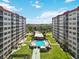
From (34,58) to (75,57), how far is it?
49.7 feet

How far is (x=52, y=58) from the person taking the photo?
48000 mm

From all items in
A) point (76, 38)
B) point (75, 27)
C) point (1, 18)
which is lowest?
point (76, 38)

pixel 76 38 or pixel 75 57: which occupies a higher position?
pixel 76 38

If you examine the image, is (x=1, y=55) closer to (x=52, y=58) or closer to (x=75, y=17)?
(x=52, y=58)

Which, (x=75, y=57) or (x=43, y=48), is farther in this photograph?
(x=43, y=48)

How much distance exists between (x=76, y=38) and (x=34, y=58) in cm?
1635

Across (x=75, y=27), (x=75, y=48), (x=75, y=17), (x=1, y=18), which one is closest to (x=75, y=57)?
(x=75, y=48)

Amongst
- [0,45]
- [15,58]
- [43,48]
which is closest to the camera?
[0,45]

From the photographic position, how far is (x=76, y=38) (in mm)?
47125

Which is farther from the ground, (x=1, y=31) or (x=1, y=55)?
(x=1, y=31)

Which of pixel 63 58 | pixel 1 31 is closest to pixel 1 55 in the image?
pixel 1 31

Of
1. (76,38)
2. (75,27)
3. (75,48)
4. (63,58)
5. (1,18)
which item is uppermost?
(1,18)

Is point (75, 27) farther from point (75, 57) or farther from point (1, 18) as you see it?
point (1, 18)

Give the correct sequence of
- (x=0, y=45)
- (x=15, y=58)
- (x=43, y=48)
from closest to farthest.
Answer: (x=0, y=45), (x=15, y=58), (x=43, y=48)
